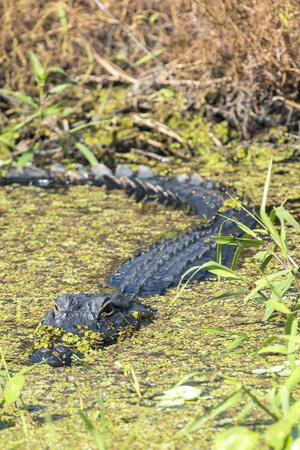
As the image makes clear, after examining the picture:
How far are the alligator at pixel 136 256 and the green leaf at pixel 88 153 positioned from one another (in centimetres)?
4

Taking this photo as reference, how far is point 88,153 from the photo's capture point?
5.82 m

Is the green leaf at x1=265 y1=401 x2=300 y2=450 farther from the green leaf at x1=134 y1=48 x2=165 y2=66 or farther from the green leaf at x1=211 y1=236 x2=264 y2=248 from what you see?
the green leaf at x1=134 y1=48 x2=165 y2=66

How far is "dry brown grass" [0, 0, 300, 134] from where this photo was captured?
5.63 meters

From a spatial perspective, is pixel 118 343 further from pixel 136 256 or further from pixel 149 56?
pixel 149 56

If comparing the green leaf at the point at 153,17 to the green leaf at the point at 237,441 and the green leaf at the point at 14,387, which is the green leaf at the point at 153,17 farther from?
the green leaf at the point at 237,441

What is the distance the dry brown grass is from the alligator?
2.69 feet

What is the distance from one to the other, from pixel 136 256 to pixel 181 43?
7.41ft

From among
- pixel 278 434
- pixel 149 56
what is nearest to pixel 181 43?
pixel 149 56

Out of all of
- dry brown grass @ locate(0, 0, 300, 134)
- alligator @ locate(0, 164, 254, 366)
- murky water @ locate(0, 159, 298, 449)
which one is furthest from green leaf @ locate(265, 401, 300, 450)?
dry brown grass @ locate(0, 0, 300, 134)

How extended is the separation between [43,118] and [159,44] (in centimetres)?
105

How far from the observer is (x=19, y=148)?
6195mm

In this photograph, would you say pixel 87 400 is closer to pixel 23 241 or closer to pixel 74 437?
pixel 74 437

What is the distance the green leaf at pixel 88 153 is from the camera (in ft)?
18.9

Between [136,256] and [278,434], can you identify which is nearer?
[278,434]
